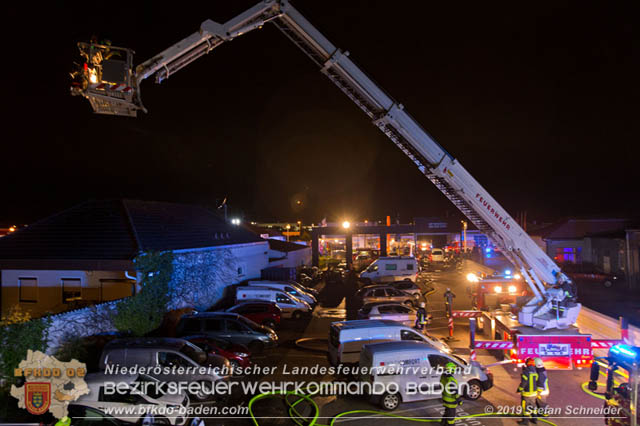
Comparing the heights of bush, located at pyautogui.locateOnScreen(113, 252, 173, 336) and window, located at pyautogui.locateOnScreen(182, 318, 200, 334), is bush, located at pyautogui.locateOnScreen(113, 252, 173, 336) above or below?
above

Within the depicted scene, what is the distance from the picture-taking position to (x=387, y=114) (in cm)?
1063

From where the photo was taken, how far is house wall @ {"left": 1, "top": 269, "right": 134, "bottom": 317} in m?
16.2

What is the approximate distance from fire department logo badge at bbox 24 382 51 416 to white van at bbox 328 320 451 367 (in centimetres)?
674

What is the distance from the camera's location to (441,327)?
51.5ft

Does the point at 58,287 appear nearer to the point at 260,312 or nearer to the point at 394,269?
the point at 260,312

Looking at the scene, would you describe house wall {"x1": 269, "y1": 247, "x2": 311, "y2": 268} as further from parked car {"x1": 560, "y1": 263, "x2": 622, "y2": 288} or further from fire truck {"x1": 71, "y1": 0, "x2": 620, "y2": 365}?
parked car {"x1": 560, "y1": 263, "x2": 622, "y2": 288}

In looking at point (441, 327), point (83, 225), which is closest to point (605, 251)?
point (441, 327)

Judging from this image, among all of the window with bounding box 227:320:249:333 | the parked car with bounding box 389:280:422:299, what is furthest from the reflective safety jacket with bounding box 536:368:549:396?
the parked car with bounding box 389:280:422:299

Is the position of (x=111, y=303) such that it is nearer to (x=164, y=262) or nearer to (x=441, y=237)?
(x=164, y=262)

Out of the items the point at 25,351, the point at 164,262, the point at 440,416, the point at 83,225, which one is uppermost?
the point at 83,225

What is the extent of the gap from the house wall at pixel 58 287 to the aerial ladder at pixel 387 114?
10062 mm

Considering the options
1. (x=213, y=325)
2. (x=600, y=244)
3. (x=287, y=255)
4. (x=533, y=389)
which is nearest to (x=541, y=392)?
(x=533, y=389)

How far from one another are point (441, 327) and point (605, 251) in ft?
80.1

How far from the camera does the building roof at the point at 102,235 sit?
52.1 feet
